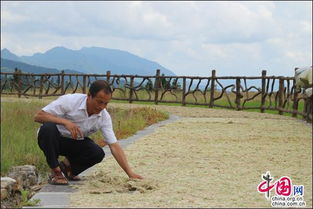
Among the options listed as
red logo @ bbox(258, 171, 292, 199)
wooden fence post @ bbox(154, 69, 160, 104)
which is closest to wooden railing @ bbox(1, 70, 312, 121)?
wooden fence post @ bbox(154, 69, 160, 104)

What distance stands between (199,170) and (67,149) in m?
1.52

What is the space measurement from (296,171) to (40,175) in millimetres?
2788

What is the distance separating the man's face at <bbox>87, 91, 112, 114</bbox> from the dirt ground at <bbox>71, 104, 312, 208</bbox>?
2.25 feet

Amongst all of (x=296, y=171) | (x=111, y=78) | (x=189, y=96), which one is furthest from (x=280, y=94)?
(x=296, y=171)

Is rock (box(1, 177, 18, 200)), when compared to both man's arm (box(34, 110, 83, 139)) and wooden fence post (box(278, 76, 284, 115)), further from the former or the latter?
wooden fence post (box(278, 76, 284, 115))

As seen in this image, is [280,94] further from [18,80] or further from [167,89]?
[18,80]

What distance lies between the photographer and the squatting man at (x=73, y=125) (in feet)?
15.3

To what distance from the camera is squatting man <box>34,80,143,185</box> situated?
4664mm

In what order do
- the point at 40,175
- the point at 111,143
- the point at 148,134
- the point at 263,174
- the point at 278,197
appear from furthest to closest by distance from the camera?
1. the point at 148,134
2. the point at 40,175
3. the point at 263,174
4. the point at 111,143
5. the point at 278,197

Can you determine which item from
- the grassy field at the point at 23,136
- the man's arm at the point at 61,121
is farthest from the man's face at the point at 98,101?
the grassy field at the point at 23,136

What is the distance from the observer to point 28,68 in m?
200

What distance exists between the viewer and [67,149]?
16.7ft

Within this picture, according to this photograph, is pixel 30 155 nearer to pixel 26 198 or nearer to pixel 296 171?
pixel 26 198

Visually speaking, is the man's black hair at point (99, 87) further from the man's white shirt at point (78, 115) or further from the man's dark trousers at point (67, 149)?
the man's dark trousers at point (67, 149)
